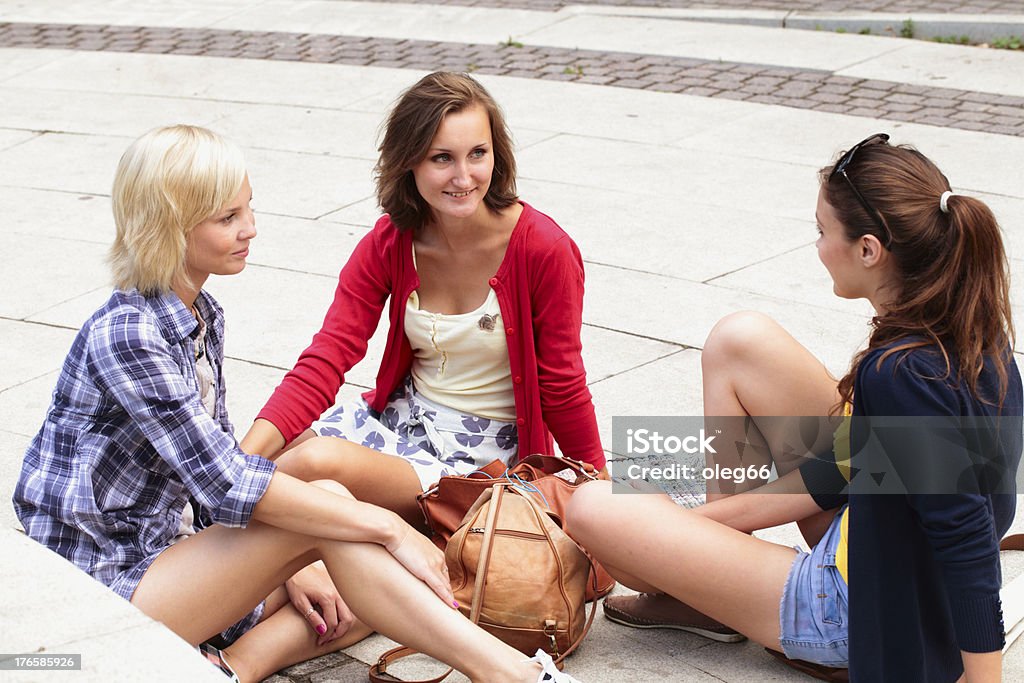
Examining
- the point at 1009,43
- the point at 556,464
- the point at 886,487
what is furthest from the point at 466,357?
the point at 1009,43

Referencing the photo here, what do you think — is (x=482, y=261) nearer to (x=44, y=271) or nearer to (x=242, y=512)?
(x=242, y=512)

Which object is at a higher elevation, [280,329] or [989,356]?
[989,356]

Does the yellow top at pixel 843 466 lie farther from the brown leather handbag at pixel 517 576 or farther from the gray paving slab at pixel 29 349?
the gray paving slab at pixel 29 349

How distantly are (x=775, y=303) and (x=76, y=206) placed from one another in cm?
357

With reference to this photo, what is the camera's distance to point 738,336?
126 inches

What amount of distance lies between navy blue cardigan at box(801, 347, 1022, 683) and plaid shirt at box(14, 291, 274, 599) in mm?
1230

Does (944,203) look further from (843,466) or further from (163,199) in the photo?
(163,199)

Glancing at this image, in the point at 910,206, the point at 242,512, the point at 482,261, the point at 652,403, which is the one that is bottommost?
the point at 652,403

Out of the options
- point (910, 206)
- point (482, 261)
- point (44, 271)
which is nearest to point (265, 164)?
point (44, 271)

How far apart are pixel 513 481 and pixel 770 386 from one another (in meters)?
0.65

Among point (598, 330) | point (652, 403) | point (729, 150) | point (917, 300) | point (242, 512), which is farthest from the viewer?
point (729, 150)

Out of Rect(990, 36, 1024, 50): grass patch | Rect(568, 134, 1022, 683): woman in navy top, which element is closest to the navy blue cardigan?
Rect(568, 134, 1022, 683): woman in navy top

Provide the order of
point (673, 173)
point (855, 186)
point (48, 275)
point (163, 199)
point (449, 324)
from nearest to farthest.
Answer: point (855, 186) < point (163, 199) < point (449, 324) < point (48, 275) < point (673, 173)

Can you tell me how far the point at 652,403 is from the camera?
4559 mm
